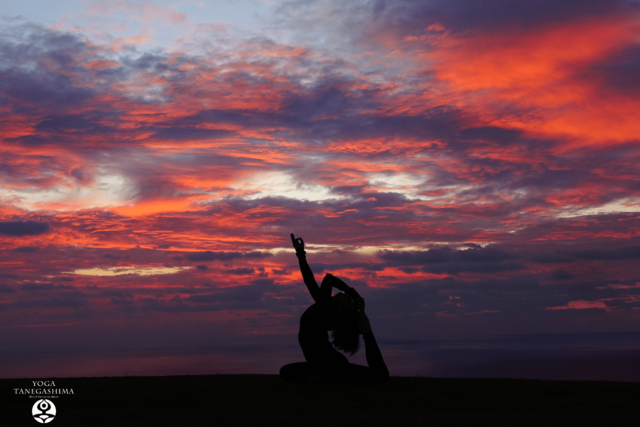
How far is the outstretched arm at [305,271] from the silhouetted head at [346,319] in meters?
0.43

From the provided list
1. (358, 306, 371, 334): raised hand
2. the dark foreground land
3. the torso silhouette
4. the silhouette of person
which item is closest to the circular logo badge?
the dark foreground land

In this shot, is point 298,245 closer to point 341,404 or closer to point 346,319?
point 346,319

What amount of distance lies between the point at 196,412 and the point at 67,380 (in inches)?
242

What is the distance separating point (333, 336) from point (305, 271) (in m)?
1.66

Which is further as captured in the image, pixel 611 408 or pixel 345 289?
pixel 345 289

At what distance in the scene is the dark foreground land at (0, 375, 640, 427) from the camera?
7285 millimetres

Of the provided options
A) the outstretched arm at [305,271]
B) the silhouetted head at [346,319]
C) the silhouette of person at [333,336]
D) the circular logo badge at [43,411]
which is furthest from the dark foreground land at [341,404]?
the outstretched arm at [305,271]

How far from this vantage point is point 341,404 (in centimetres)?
859

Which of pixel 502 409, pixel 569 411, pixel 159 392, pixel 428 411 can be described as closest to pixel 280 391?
pixel 159 392

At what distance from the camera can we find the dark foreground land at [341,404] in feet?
23.9

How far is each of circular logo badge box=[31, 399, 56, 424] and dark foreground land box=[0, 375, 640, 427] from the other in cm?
12

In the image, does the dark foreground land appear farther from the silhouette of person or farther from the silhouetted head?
the silhouetted head

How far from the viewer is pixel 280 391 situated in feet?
33.9

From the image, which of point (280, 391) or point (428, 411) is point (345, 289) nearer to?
point (280, 391)
